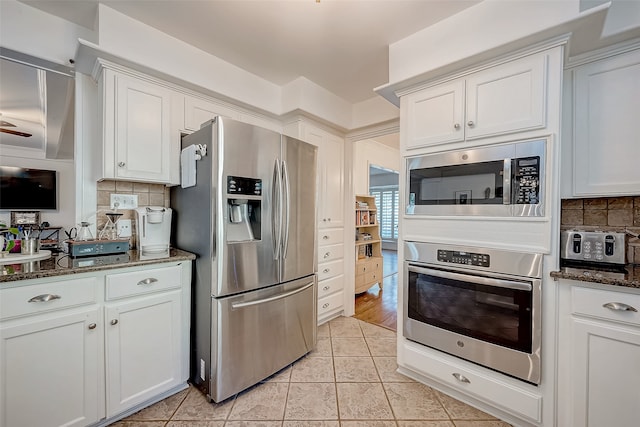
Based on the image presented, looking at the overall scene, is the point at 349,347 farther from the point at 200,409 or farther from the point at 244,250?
the point at 244,250

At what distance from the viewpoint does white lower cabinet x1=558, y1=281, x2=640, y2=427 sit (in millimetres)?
1164

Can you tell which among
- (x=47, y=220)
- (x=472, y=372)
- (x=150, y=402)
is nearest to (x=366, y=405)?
(x=472, y=372)

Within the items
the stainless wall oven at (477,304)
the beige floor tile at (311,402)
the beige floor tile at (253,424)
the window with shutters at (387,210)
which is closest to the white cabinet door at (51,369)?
the beige floor tile at (253,424)

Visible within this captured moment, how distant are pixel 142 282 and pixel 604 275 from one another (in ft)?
8.20

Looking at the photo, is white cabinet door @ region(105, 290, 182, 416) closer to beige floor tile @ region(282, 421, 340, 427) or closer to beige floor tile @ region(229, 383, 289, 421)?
beige floor tile @ region(229, 383, 289, 421)

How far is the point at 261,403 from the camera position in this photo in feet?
5.45

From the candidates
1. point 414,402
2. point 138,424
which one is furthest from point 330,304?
point 138,424

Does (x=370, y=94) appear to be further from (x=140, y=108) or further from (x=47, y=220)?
(x=47, y=220)

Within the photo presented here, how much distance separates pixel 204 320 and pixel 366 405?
1203 mm

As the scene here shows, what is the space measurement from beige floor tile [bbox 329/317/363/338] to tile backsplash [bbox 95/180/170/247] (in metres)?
2.08

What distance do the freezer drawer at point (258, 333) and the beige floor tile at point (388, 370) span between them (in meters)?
0.59

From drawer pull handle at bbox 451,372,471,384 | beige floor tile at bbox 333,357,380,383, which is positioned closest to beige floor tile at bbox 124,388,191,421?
beige floor tile at bbox 333,357,380,383

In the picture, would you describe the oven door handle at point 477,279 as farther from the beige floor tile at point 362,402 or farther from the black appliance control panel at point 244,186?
the black appliance control panel at point 244,186

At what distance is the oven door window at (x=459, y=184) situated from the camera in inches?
Answer: 60.2
